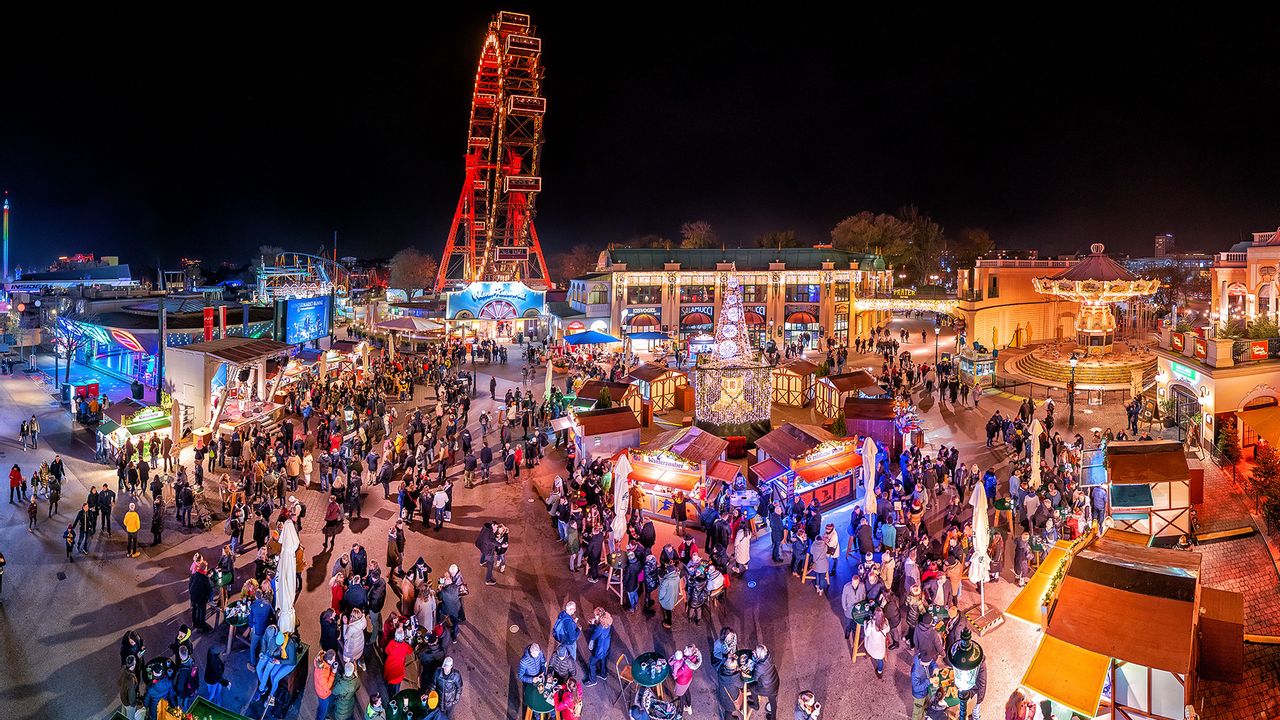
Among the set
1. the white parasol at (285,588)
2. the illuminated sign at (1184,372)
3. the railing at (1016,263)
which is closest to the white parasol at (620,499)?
the white parasol at (285,588)

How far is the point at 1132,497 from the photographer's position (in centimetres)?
1077

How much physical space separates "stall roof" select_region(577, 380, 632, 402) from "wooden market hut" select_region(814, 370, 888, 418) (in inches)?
226

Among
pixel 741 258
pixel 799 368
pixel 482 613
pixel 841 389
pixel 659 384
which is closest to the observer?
pixel 482 613

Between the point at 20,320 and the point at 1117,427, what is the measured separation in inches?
2085

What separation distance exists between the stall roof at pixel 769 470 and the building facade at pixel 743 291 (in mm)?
25308

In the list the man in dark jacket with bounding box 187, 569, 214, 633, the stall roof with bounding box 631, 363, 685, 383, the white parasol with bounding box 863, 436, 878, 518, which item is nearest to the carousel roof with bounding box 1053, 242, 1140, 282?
the stall roof with bounding box 631, 363, 685, 383

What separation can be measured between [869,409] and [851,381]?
9.44 feet

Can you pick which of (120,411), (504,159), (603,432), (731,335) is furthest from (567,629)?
(504,159)

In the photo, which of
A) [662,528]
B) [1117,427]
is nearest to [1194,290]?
[1117,427]

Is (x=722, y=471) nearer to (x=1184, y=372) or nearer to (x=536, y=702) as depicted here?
(x=536, y=702)

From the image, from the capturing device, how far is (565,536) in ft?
36.5

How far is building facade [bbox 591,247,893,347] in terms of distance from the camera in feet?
129

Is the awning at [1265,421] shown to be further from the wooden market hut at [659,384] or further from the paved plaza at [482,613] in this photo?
the wooden market hut at [659,384]

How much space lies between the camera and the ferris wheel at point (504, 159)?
137 feet
